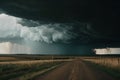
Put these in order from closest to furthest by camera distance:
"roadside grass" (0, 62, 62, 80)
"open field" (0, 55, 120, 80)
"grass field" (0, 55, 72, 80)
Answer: "roadside grass" (0, 62, 62, 80) → "open field" (0, 55, 120, 80) → "grass field" (0, 55, 72, 80)

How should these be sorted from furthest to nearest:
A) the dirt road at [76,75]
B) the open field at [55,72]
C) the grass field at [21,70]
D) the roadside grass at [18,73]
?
the grass field at [21,70] → the open field at [55,72] → the roadside grass at [18,73] → the dirt road at [76,75]

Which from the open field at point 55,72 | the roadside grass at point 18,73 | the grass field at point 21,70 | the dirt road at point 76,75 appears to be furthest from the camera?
the grass field at point 21,70

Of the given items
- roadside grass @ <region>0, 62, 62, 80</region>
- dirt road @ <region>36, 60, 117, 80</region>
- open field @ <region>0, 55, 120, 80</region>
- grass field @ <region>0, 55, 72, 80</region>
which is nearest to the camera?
dirt road @ <region>36, 60, 117, 80</region>

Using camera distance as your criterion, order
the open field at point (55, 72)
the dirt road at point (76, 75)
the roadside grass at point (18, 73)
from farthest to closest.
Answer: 1. the open field at point (55, 72)
2. the roadside grass at point (18, 73)
3. the dirt road at point (76, 75)

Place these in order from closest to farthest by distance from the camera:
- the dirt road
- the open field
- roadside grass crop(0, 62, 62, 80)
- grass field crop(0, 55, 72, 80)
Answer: the dirt road, roadside grass crop(0, 62, 62, 80), the open field, grass field crop(0, 55, 72, 80)

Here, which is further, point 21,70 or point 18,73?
point 21,70

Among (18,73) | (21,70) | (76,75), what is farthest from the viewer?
(21,70)

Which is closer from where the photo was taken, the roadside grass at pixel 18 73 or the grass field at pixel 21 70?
the roadside grass at pixel 18 73

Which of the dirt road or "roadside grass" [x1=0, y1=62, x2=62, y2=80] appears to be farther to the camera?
"roadside grass" [x1=0, y1=62, x2=62, y2=80]

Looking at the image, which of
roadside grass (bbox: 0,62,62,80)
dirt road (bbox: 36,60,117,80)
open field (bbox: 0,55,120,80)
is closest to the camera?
dirt road (bbox: 36,60,117,80)

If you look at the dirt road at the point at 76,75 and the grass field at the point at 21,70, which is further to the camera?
the grass field at the point at 21,70

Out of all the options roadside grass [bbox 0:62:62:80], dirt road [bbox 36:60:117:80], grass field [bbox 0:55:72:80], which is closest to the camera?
dirt road [bbox 36:60:117:80]

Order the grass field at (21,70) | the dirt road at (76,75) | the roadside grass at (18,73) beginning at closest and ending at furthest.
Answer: the dirt road at (76,75)
the roadside grass at (18,73)
the grass field at (21,70)

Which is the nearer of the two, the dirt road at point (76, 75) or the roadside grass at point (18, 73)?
the dirt road at point (76, 75)
